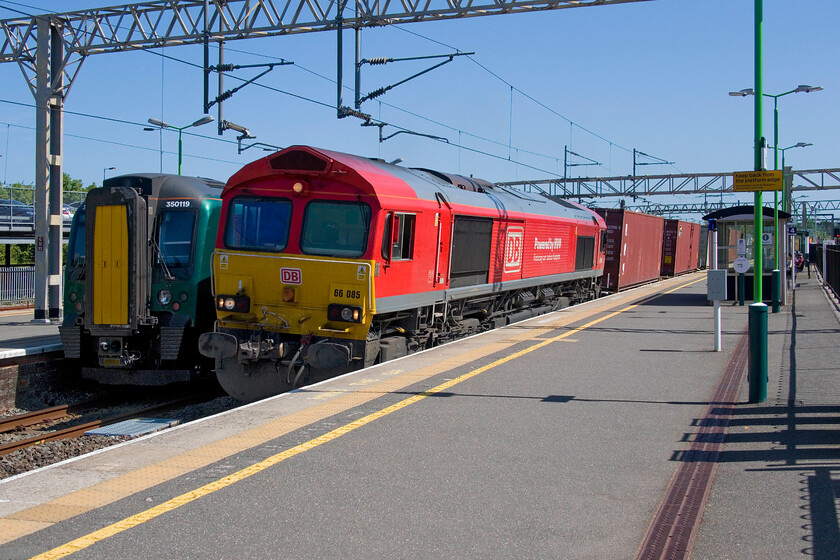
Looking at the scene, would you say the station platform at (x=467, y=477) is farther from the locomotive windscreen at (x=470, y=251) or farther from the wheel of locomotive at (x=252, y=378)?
the locomotive windscreen at (x=470, y=251)

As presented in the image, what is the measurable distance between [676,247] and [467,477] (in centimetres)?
3949

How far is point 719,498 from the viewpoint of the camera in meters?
5.96

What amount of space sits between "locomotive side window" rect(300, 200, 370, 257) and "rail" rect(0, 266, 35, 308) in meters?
19.5

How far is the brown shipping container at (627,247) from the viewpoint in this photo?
2872 cm

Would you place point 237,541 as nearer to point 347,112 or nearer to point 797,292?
point 347,112

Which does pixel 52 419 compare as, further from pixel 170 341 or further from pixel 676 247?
pixel 676 247

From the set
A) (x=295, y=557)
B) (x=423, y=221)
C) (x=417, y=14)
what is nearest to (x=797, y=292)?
(x=417, y=14)

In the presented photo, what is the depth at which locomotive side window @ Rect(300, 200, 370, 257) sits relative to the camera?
10.8 m

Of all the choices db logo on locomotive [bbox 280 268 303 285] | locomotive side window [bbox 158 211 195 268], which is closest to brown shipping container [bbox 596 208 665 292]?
locomotive side window [bbox 158 211 195 268]

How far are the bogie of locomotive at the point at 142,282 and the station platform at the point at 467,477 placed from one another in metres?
3.74

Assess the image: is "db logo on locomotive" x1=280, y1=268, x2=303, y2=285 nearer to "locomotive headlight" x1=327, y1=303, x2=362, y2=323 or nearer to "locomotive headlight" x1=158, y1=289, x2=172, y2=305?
"locomotive headlight" x1=327, y1=303, x2=362, y2=323

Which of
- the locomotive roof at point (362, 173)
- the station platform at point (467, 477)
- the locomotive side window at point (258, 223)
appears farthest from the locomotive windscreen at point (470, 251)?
the locomotive side window at point (258, 223)

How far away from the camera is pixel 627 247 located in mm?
29984

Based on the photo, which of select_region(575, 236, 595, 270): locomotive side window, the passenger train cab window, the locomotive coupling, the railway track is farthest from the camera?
select_region(575, 236, 595, 270): locomotive side window
